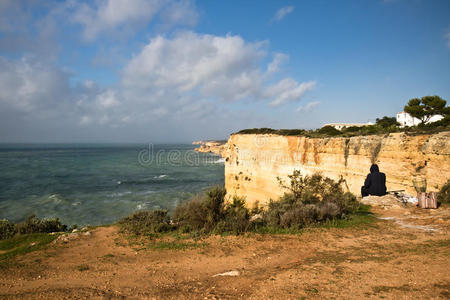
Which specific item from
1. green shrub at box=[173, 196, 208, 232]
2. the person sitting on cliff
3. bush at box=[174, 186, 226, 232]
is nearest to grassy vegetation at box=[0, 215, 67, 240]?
green shrub at box=[173, 196, 208, 232]

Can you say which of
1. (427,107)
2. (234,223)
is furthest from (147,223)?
(427,107)

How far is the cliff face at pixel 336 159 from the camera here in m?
11.3

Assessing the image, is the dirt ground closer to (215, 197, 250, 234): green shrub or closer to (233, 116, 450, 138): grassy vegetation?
(215, 197, 250, 234): green shrub

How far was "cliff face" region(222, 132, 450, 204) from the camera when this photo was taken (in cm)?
1134

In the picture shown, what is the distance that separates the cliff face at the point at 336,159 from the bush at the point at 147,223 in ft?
40.4

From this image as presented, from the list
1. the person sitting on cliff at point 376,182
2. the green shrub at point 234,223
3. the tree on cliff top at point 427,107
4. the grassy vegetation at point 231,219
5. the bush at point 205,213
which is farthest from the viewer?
the tree on cliff top at point 427,107

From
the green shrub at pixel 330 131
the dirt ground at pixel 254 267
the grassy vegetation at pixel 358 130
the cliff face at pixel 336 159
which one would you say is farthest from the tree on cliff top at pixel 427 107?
the dirt ground at pixel 254 267

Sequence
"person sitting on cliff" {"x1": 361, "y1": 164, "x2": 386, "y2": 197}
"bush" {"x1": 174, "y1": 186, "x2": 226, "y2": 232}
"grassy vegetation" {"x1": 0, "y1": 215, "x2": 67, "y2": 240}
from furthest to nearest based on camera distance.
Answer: "person sitting on cliff" {"x1": 361, "y1": 164, "x2": 386, "y2": 197} → "grassy vegetation" {"x1": 0, "y1": 215, "x2": 67, "y2": 240} → "bush" {"x1": 174, "y1": 186, "x2": 226, "y2": 232}

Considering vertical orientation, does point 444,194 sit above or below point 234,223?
above

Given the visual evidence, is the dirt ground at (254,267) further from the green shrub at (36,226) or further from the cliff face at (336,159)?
the cliff face at (336,159)

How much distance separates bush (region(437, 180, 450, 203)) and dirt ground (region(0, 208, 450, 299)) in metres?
2.73

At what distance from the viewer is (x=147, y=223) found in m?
8.05

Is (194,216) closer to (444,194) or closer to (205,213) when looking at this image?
(205,213)

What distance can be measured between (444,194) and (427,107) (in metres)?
21.3
